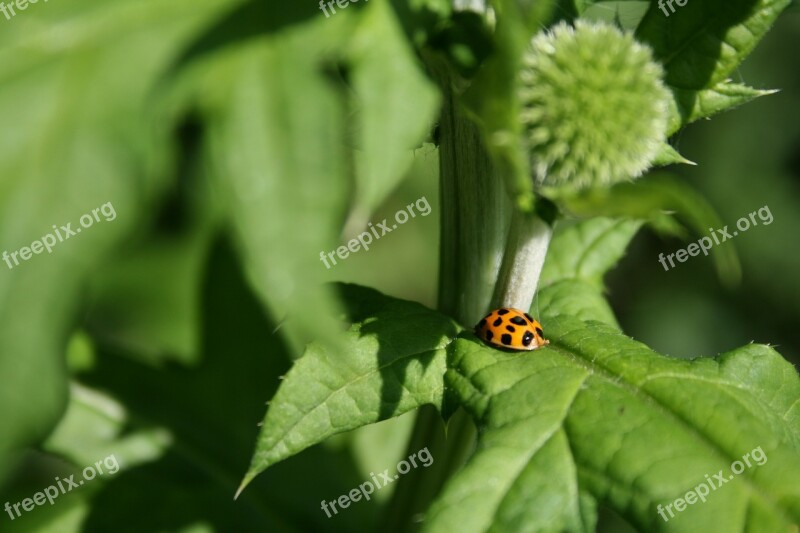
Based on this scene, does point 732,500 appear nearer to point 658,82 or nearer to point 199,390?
point 658,82

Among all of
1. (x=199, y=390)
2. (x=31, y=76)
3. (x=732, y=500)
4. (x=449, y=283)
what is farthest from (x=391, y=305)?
(x=199, y=390)

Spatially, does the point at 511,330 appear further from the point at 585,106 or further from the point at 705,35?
the point at 705,35

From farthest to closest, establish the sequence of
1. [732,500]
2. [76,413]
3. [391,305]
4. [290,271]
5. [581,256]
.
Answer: [76,413], [581,256], [391,305], [732,500], [290,271]

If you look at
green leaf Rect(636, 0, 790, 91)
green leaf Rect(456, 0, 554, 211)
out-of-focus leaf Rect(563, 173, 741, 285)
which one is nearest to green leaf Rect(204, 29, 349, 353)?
green leaf Rect(456, 0, 554, 211)

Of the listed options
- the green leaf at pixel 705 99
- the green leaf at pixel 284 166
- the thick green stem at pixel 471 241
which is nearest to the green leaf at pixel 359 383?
the thick green stem at pixel 471 241

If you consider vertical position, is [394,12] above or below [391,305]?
above

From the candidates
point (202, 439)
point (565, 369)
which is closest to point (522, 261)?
point (565, 369)

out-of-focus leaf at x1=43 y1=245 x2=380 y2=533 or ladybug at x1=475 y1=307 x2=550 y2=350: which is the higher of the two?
ladybug at x1=475 y1=307 x2=550 y2=350

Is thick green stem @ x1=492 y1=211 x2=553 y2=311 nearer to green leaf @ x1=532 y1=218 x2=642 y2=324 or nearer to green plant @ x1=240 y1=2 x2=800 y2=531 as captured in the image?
green plant @ x1=240 y1=2 x2=800 y2=531
